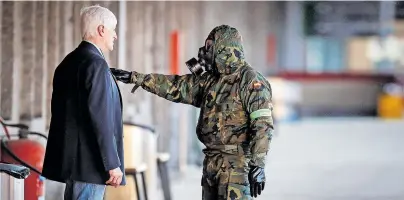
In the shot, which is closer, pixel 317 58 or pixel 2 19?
pixel 2 19

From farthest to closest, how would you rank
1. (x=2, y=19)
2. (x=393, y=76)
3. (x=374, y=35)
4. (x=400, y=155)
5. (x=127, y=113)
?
(x=374, y=35)
(x=393, y=76)
(x=400, y=155)
(x=127, y=113)
(x=2, y=19)

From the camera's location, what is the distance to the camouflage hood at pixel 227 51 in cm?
414

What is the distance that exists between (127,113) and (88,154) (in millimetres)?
3643

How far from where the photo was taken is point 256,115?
404 cm

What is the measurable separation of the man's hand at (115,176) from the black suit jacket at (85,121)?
2 cm

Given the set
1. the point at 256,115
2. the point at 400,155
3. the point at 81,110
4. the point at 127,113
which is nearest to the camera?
the point at 81,110

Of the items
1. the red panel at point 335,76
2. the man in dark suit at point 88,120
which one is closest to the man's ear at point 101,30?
the man in dark suit at point 88,120

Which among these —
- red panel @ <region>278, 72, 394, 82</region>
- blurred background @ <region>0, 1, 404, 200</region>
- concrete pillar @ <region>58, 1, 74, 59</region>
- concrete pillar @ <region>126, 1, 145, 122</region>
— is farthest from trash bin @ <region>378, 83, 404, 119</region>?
concrete pillar @ <region>58, 1, 74, 59</region>

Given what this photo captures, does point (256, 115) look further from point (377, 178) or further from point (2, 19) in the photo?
point (377, 178)

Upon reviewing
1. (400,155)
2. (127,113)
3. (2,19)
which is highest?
(2,19)

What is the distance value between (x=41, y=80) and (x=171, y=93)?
2142 mm

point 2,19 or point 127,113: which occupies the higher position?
point 2,19

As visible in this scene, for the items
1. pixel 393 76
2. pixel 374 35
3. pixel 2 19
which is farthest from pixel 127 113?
pixel 374 35

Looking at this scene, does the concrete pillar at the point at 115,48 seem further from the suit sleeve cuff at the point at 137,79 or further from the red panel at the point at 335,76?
the red panel at the point at 335,76
